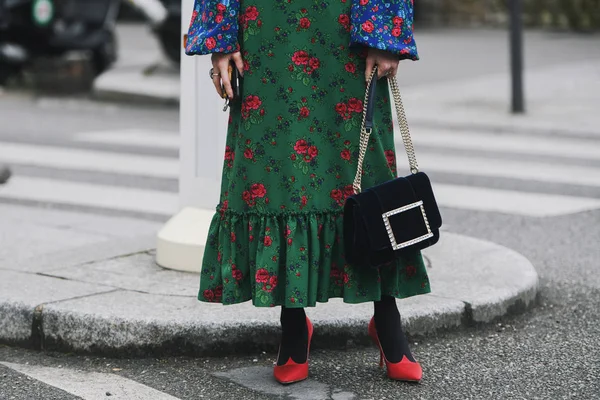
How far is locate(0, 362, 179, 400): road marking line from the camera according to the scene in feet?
11.1

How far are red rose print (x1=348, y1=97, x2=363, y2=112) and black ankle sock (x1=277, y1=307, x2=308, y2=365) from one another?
641 mm

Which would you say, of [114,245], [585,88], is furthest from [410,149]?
[585,88]

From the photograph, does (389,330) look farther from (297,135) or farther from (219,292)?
(297,135)

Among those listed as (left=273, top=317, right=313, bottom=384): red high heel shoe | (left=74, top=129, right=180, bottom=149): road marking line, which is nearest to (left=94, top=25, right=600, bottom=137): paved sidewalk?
(left=74, top=129, right=180, bottom=149): road marking line

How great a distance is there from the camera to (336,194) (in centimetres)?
328

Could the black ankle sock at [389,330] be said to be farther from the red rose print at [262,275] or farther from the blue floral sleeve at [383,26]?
the blue floral sleeve at [383,26]

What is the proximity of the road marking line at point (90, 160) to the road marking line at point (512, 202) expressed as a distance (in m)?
1.96

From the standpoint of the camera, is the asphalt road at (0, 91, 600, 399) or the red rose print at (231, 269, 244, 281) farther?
the asphalt road at (0, 91, 600, 399)

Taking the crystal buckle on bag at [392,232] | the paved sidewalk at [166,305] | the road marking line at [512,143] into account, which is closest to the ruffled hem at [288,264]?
the crystal buckle on bag at [392,232]

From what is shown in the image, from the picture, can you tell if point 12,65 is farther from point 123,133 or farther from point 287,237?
point 287,237

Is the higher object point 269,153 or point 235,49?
point 235,49

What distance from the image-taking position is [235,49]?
3.27 metres

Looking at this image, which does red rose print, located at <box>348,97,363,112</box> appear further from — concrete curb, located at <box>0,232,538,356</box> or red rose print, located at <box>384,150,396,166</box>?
concrete curb, located at <box>0,232,538,356</box>

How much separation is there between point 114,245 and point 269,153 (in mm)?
1913
